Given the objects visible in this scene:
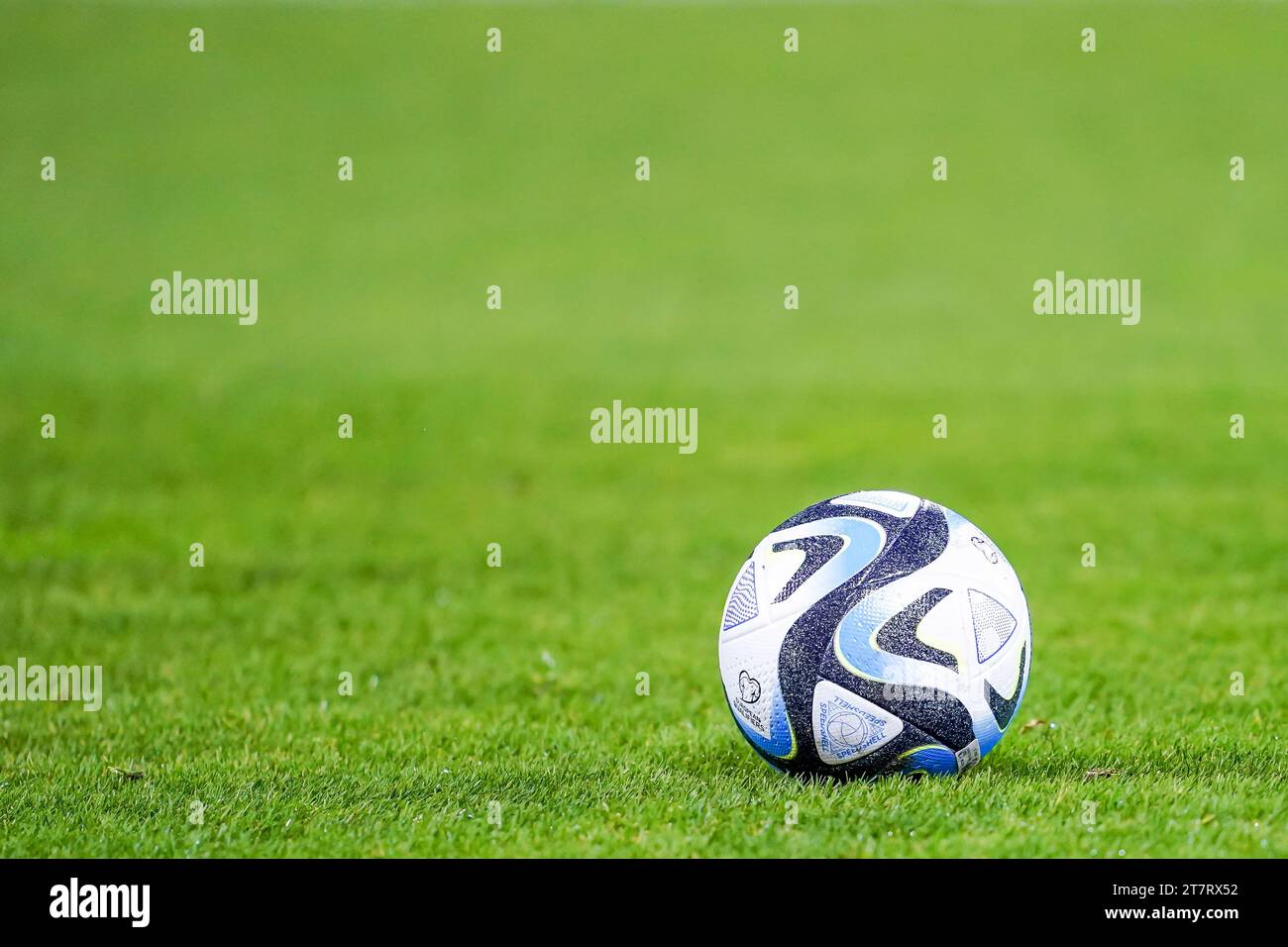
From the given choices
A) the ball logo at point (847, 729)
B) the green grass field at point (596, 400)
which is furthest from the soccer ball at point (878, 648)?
the green grass field at point (596, 400)

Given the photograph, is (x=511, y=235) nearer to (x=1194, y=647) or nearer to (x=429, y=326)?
(x=429, y=326)

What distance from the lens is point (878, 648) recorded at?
24.9 ft

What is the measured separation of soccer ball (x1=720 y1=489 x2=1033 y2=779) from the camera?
7.60 meters

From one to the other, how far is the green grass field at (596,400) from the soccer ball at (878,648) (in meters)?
0.27

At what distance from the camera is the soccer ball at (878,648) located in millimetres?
7598

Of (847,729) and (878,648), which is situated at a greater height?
(878,648)

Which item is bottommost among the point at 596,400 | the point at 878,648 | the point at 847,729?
the point at 847,729

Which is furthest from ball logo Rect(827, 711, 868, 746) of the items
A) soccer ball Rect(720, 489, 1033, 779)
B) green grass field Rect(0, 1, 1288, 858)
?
green grass field Rect(0, 1, 1288, 858)

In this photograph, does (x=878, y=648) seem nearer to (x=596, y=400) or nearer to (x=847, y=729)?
(x=847, y=729)

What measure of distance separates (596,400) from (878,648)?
1760cm

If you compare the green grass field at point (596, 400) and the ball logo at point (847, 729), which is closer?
the ball logo at point (847, 729)

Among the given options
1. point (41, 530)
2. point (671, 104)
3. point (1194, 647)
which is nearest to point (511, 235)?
point (671, 104)

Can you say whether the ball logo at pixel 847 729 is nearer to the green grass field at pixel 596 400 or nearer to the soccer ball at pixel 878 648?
the soccer ball at pixel 878 648

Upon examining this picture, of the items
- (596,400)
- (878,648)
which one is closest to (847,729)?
(878,648)
